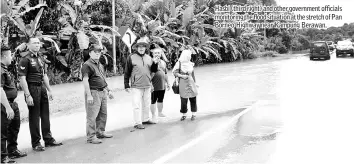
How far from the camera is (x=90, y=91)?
290 inches

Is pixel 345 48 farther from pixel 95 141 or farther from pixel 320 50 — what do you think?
pixel 95 141

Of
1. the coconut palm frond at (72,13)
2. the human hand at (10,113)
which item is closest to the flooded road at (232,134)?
the human hand at (10,113)

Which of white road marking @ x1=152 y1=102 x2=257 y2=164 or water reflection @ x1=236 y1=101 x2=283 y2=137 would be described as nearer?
white road marking @ x1=152 y1=102 x2=257 y2=164

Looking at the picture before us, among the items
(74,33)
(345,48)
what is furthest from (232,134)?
(345,48)

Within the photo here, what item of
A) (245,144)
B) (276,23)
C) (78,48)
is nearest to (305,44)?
(276,23)

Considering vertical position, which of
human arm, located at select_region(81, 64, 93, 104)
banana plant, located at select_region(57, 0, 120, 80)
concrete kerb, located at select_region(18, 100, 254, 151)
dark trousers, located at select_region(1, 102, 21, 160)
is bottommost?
concrete kerb, located at select_region(18, 100, 254, 151)

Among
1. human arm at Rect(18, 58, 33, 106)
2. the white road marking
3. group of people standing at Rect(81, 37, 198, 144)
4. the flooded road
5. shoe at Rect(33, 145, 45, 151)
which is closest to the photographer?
the white road marking

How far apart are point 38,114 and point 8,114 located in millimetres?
1060

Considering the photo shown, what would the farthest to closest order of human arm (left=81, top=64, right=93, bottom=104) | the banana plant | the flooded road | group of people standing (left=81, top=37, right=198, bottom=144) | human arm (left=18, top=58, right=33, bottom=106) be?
1. the banana plant
2. group of people standing (left=81, top=37, right=198, bottom=144)
3. human arm (left=81, top=64, right=93, bottom=104)
4. human arm (left=18, top=58, right=33, bottom=106)
5. the flooded road

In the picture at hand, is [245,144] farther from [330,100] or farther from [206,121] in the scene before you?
[330,100]

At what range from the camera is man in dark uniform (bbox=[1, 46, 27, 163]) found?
19.5 feet

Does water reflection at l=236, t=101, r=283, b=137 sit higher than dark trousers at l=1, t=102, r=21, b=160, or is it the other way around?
dark trousers at l=1, t=102, r=21, b=160

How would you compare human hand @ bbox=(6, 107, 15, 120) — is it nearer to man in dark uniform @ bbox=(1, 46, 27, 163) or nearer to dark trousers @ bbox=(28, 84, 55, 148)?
man in dark uniform @ bbox=(1, 46, 27, 163)

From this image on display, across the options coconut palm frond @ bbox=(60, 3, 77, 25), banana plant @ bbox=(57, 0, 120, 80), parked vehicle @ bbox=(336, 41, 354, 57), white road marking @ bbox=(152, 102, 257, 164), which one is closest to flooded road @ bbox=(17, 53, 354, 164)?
white road marking @ bbox=(152, 102, 257, 164)
